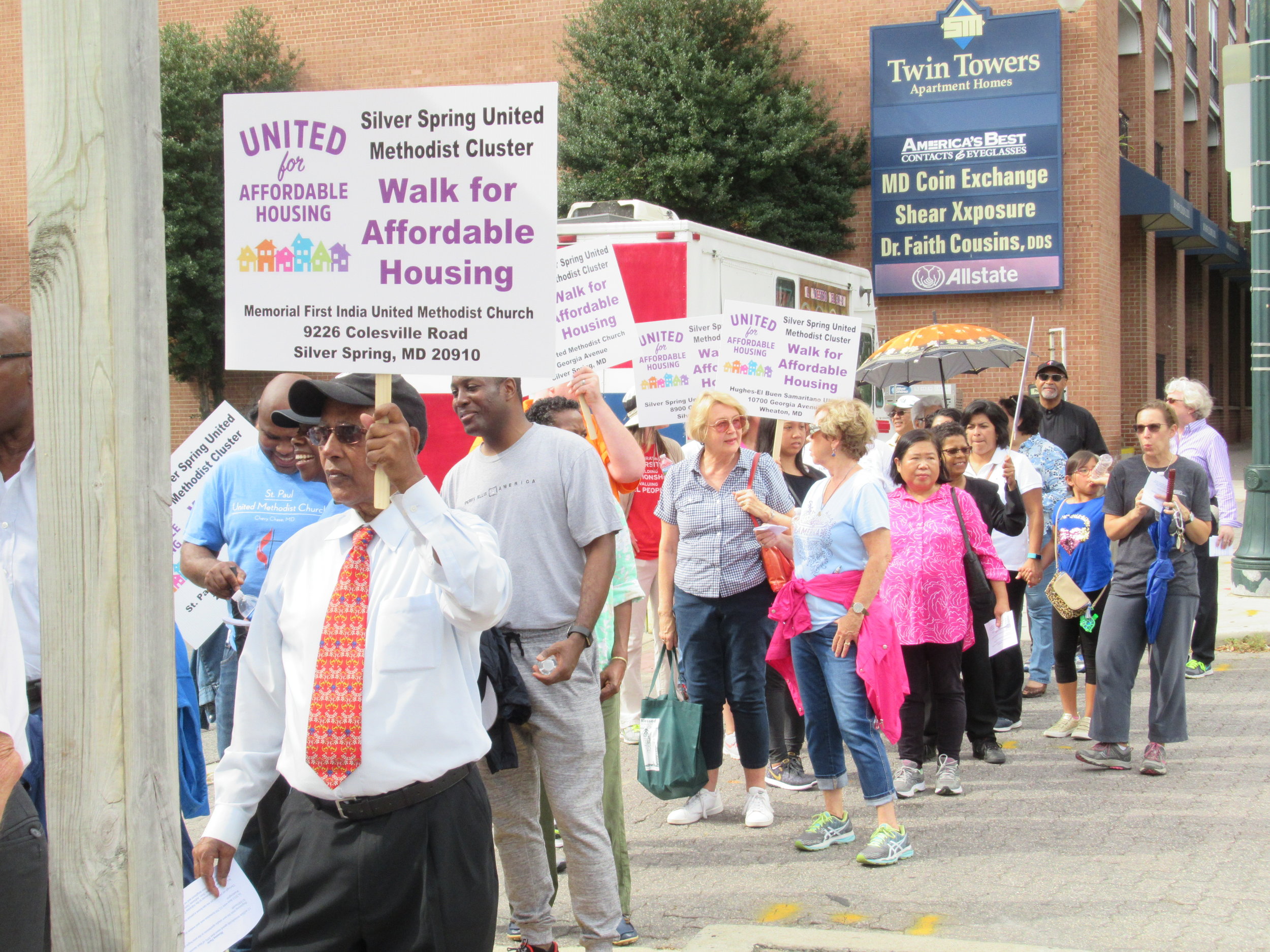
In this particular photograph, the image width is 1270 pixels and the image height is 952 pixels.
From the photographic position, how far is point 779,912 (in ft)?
16.0

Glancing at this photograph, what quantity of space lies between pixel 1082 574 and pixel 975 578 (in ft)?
3.14

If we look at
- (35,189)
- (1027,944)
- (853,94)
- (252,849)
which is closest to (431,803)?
(35,189)

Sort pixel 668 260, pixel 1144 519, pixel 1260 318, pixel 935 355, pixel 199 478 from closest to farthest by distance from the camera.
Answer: pixel 199 478 < pixel 1144 519 < pixel 668 260 < pixel 1260 318 < pixel 935 355

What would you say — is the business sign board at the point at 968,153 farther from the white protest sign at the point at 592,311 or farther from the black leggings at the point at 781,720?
the white protest sign at the point at 592,311

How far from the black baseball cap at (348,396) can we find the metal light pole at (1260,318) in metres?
10.7

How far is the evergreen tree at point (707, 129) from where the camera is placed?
22516mm

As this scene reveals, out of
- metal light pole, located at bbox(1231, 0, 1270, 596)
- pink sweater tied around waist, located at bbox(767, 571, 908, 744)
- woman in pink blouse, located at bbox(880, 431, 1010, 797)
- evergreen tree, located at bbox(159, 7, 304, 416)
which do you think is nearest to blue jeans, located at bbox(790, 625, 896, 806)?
pink sweater tied around waist, located at bbox(767, 571, 908, 744)

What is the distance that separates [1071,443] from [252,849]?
7.88 metres

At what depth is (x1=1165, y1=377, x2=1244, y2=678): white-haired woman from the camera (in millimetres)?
9289

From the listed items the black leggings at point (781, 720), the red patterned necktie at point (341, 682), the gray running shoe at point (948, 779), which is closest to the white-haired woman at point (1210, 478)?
the gray running shoe at point (948, 779)

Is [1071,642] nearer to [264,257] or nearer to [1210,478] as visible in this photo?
[1210,478]

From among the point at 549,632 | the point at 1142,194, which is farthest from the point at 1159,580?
the point at 1142,194

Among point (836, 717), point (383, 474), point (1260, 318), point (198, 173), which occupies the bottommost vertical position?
point (836, 717)

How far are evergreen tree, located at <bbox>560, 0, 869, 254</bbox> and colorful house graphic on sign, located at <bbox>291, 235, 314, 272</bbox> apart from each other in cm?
1977
